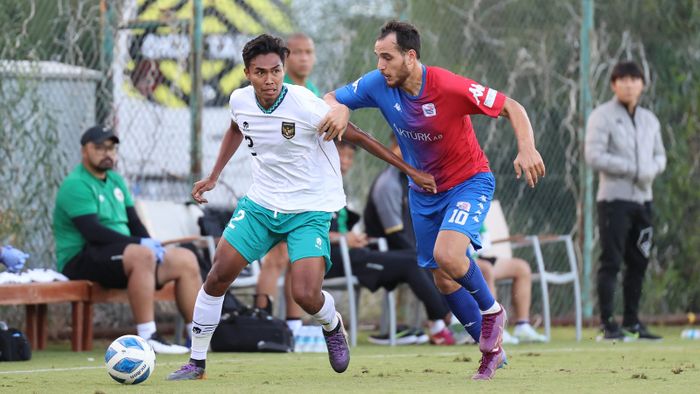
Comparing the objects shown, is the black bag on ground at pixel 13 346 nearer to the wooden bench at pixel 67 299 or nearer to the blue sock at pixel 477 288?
the wooden bench at pixel 67 299

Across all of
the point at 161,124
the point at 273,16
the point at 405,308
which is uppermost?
the point at 273,16

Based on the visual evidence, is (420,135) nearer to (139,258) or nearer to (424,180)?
(424,180)

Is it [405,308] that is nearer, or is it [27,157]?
[27,157]

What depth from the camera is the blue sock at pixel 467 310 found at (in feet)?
26.6

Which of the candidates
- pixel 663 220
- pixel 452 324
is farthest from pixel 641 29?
pixel 452 324

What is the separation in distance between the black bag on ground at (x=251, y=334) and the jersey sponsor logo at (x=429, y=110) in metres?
2.91

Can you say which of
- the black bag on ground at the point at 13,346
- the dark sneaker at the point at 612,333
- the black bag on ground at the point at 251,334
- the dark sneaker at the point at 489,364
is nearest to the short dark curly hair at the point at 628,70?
the dark sneaker at the point at 612,333

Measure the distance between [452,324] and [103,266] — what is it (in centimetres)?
299

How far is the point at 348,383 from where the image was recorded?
7.16 metres

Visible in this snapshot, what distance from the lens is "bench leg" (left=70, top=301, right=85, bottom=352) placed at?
10089 millimetres

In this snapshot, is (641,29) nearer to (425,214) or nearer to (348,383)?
(425,214)

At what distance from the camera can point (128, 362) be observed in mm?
7020

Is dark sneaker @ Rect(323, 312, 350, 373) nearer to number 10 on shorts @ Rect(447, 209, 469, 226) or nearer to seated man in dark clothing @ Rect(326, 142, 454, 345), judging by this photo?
number 10 on shorts @ Rect(447, 209, 469, 226)

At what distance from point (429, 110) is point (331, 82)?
4.83 meters
